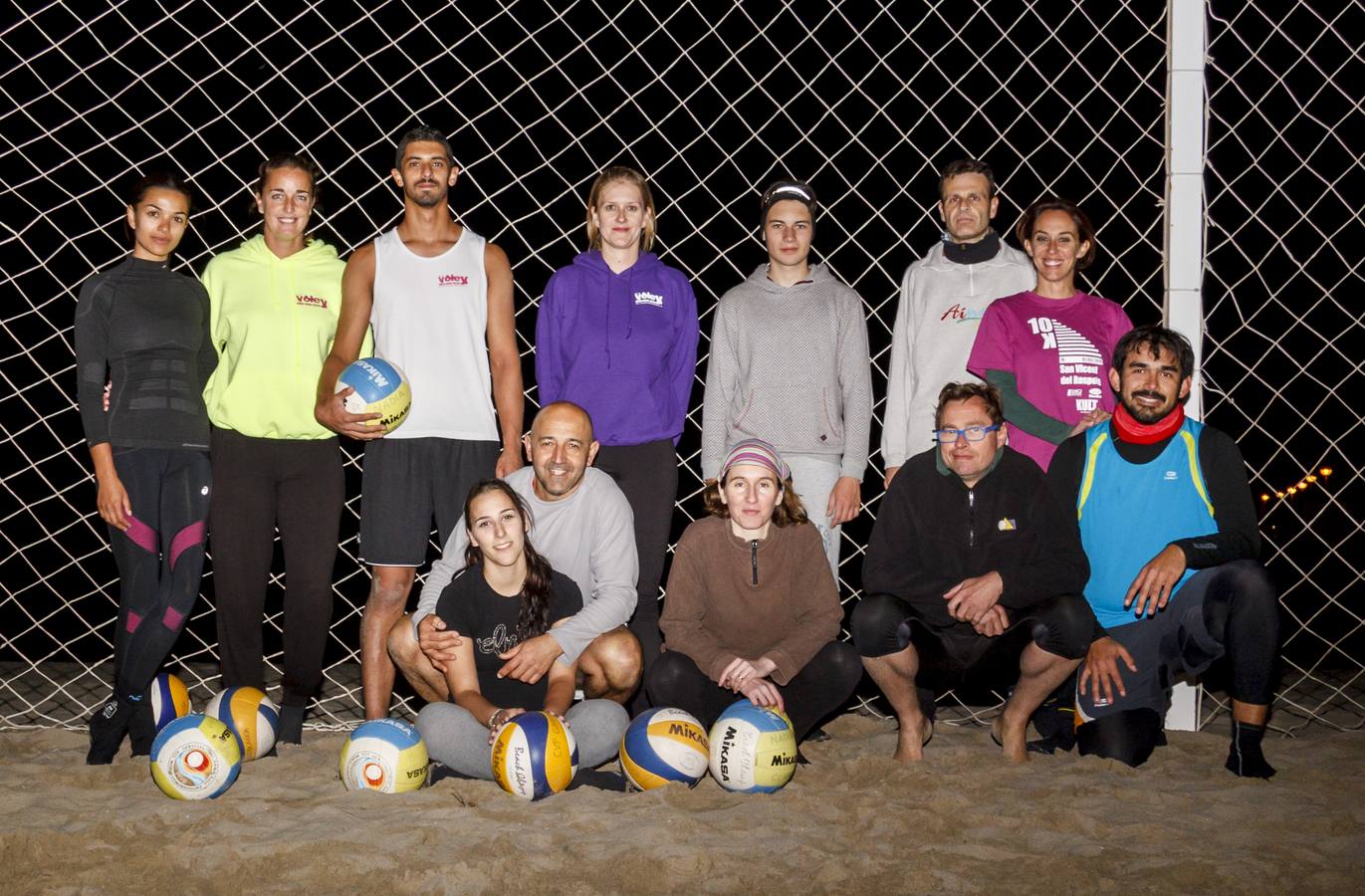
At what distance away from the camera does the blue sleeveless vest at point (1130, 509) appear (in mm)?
3045

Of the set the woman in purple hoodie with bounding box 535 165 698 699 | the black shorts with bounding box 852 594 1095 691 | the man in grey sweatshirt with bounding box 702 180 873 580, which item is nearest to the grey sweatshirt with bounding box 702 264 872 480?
the man in grey sweatshirt with bounding box 702 180 873 580

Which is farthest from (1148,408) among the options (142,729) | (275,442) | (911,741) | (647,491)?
(142,729)

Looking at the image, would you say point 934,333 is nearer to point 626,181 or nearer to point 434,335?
point 626,181

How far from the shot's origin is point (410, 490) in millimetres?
3105

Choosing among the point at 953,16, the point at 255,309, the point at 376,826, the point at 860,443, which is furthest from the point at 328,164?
the point at 376,826

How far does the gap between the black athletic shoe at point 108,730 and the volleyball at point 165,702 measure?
0.05m

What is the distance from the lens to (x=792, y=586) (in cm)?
304

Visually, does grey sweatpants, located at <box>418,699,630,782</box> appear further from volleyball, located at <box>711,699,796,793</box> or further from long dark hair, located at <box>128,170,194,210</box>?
long dark hair, located at <box>128,170,194,210</box>

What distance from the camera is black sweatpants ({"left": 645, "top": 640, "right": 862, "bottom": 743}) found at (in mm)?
2949

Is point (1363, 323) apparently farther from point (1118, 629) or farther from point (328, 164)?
point (328, 164)

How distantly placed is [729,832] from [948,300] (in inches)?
64.0

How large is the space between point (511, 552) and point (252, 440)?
78cm

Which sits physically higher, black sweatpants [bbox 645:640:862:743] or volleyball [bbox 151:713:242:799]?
black sweatpants [bbox 645:640:862:743]

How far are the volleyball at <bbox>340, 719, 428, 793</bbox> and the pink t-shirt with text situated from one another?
1.73 m
